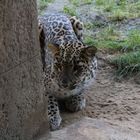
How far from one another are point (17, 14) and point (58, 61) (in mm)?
1362

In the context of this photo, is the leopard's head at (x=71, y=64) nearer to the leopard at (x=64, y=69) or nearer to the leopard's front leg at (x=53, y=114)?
the leopard at (x=64, y=69)

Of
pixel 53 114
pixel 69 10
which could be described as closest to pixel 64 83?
pixel 53 114

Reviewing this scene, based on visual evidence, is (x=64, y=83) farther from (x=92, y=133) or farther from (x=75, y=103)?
(x=92, y=133)

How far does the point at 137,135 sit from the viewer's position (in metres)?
3.38

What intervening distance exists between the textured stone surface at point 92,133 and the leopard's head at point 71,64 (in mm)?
601

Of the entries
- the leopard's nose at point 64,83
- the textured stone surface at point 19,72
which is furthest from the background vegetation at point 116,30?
the textured stone surface at point 19,72

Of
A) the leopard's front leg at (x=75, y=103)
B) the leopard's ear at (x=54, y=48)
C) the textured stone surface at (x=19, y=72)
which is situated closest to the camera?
the textured stone surface at (x=19, y=72)

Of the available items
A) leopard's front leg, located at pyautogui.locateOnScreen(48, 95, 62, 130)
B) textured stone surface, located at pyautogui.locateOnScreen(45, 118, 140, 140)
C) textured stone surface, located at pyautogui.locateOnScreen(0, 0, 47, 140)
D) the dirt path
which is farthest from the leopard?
textured stone surface, located at pyautogui.locateOnScreen(0, 0, 47, 140)

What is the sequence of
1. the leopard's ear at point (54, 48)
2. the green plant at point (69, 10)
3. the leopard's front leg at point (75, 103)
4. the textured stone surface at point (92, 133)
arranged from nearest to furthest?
the textured stone surface at point (92, 133) < the leopard's ear at point (54, 48) < the leopard's front leg at point (75, 103) < the green plant at point (69, 10)

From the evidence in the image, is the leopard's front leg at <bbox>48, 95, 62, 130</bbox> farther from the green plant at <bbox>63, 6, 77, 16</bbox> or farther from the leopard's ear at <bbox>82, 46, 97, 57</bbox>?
the green plant at <bbox>63, 6, 77, 16</bbox>

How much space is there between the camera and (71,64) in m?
3.82

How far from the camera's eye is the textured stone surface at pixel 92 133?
117 inches

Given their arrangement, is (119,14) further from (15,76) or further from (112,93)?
(15,76)

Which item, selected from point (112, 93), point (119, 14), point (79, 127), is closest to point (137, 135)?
point (79, 127)
